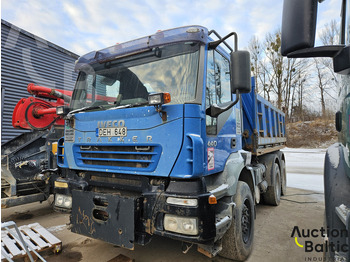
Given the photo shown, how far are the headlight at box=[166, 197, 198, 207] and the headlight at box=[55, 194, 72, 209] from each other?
159 centimetres

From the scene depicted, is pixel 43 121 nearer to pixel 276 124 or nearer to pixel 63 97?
pixel 63 97

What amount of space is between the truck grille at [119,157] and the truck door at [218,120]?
636mm

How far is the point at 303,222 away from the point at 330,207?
311 centimetres

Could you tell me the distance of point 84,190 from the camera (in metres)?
2.92

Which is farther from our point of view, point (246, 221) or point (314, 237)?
point (314, 237)

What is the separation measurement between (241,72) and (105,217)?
2.24 meters

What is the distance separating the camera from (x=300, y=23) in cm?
146

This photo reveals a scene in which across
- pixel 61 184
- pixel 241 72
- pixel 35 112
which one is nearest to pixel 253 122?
pixel 241 72

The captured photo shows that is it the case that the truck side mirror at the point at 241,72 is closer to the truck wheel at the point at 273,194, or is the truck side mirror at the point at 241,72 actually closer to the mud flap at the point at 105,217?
the mud flap at the point at 105,217

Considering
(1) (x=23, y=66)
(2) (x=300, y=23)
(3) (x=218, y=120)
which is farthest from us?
(1) (x=23, y=66)

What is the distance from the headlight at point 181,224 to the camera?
213 centimetres

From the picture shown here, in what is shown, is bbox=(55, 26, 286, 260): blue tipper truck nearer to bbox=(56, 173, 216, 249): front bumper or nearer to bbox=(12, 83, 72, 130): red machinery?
bbox=(56, 173, 216, 249): front bumper

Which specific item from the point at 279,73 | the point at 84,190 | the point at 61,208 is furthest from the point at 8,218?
the point at 279,73

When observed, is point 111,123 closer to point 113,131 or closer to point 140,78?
point 113,131
